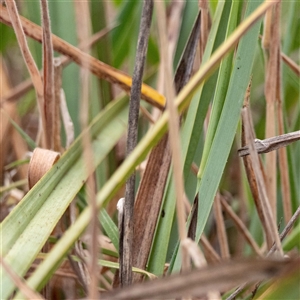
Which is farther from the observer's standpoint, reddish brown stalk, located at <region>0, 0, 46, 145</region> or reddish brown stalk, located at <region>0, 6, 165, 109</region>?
reddish brown stalk, located at <region>0, 6, 165, 109</region>

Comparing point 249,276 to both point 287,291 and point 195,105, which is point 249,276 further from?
point 195,105

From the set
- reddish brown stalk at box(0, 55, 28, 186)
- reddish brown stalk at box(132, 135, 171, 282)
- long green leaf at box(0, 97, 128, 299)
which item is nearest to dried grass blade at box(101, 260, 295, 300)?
long green leaf at box(0, 97, 128, 299)

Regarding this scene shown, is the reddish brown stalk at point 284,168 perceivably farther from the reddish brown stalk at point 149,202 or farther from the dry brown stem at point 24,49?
the dry brown stem at point 24,49

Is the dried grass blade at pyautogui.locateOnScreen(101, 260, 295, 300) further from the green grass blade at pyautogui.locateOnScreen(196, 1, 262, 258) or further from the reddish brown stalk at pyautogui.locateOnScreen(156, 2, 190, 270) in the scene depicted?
the green grass blade at pyautogui.locateOnScreen(196, 1, 262, 258)

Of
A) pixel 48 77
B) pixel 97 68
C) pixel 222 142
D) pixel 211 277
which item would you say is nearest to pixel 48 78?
pixel 48 77

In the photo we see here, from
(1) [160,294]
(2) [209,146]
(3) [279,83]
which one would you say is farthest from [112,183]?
(3) [279,83]

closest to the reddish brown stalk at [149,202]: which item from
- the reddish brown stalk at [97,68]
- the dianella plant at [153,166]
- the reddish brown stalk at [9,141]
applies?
the dianella plant at [153,166]
